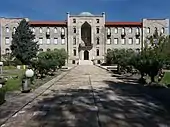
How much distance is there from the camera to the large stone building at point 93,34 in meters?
81.2

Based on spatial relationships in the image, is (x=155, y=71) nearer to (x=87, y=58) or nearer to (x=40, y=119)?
(x=40, y=119)

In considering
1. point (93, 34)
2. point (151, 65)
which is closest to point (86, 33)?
point (93, 34)

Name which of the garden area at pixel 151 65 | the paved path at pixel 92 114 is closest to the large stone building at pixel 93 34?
the garden area at pixel 151 65

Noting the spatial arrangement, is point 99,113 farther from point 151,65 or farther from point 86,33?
point 86,33

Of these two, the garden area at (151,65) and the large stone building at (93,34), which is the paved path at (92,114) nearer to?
the garden area at (151,65)

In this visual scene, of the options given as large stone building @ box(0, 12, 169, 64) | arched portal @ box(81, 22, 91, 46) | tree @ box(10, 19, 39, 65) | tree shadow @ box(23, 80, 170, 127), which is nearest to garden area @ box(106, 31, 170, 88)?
tree shadow @ box(23, 80, 170, 127)

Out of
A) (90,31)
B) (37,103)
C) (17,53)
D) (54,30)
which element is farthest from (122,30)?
(37,103)

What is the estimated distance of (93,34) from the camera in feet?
270

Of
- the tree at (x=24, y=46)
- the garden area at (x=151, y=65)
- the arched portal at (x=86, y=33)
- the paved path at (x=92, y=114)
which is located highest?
the arched portal at (x=86, y=33)

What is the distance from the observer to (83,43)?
8281 centimetres

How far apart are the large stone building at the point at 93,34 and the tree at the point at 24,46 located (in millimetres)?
20534

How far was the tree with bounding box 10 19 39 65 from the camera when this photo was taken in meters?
55.9

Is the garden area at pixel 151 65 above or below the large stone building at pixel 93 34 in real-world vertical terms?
below

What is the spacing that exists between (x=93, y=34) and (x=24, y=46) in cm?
2886
